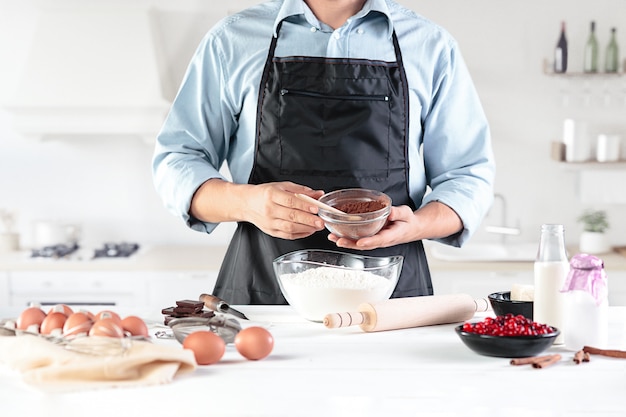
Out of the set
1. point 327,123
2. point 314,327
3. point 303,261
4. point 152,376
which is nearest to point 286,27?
point 327,123

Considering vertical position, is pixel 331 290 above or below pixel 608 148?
above

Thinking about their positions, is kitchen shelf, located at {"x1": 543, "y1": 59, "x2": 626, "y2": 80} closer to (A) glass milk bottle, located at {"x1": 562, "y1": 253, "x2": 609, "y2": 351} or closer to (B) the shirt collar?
(B) the shirt collar

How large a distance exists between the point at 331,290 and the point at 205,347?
1.26ft

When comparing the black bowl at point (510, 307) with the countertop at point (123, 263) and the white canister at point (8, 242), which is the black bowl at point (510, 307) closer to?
the countertop at point (123, 263)

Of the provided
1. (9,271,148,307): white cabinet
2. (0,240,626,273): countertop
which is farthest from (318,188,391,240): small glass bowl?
(9,271,148,307): white cabinet

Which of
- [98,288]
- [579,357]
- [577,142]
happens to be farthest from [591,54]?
[579,357]

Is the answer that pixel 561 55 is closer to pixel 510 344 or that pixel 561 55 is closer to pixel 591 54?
pixel 591 54

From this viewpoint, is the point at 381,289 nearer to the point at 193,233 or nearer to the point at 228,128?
the point at 228,128

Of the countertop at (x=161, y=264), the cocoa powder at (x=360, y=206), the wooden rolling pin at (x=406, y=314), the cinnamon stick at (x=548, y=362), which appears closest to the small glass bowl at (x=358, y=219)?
the cocoa powder at (x=360, y=206)

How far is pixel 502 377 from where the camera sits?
1333 millimetres

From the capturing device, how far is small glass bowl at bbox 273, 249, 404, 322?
5.61ft

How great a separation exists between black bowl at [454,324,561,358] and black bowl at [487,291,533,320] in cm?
21

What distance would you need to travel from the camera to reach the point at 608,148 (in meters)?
4.16

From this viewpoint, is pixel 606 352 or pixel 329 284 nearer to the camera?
pixel 606 352
